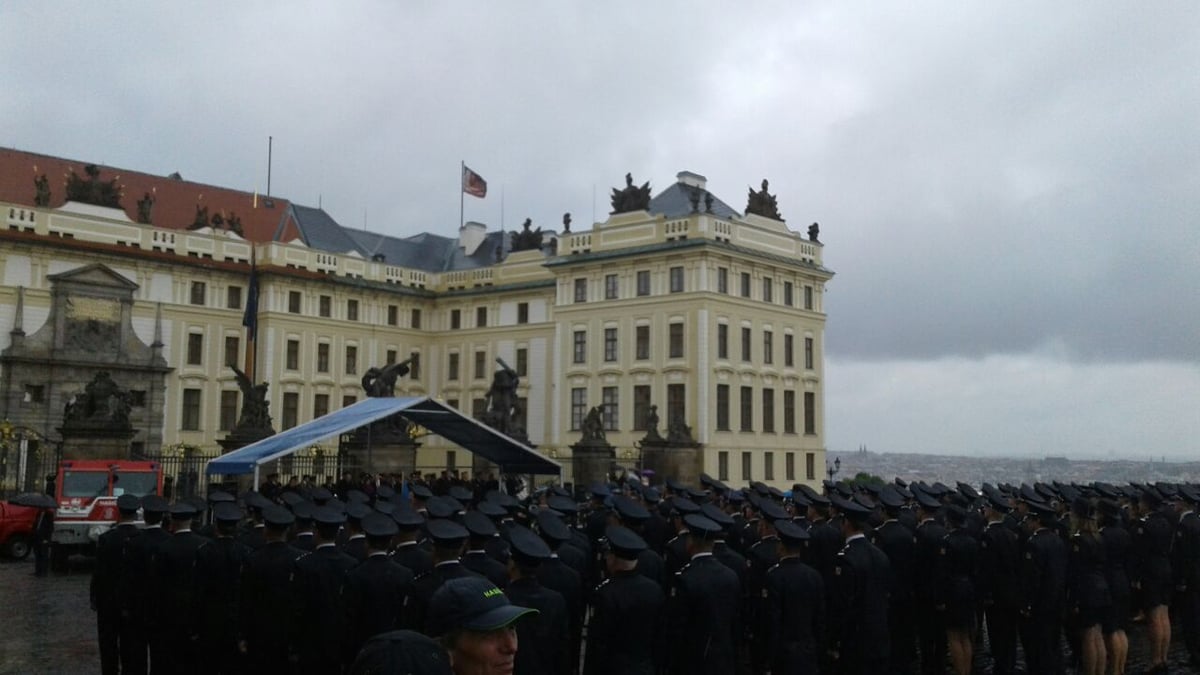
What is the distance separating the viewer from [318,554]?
8203 millimetres

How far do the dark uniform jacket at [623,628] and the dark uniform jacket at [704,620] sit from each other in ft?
1.60

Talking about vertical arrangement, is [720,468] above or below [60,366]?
below

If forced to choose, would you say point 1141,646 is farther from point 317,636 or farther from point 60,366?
point 60,366

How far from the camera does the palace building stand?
41938 millimetres

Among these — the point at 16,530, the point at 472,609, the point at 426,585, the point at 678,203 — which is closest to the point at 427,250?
the point at 678,203

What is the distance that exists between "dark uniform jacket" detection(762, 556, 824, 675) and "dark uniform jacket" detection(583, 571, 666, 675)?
143cm

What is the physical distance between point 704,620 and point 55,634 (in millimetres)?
10195

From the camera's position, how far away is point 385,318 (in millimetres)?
53094

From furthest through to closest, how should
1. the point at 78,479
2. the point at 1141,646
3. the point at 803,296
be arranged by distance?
the point at 803,296 < the point at 78,479 < the point at 1141,646

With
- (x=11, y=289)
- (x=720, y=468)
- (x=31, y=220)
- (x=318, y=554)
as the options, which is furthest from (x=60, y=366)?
(x=318, y=554)

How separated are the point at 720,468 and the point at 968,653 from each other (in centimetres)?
3260

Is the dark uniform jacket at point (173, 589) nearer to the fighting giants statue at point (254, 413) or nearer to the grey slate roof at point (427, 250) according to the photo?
the fighting giants statue at point (254, 413)

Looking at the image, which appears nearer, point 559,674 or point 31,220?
point 559,674

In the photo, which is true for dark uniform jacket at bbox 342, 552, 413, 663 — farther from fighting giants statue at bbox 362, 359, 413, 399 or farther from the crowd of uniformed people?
fighting giants statue at bbox 362, 359, 413, 399
